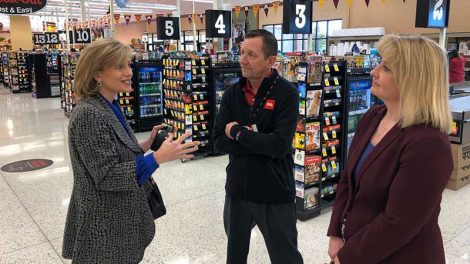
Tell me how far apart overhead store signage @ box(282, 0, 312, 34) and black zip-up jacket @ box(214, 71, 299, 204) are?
2.98m

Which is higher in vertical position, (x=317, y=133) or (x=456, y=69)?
(x=456, y=69)

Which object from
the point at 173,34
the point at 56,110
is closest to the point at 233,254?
the point at 173,34

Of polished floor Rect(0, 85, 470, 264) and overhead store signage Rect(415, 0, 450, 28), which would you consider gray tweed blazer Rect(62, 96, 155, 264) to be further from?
overhead store signage Rect(415, 0, 450, 28)

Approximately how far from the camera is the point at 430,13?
4637 millimetres

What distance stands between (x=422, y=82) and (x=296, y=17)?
4.00m

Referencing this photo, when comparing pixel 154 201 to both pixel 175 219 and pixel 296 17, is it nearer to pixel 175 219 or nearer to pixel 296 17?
pixel 175 219

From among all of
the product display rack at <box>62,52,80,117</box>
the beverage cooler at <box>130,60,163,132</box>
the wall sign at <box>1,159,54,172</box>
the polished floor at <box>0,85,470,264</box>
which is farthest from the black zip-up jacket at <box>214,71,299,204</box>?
the product display rack at <box>62,52,80,117</box>

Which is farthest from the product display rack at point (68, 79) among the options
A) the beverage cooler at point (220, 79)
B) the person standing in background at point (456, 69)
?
the person standing in background at point (456, 69)

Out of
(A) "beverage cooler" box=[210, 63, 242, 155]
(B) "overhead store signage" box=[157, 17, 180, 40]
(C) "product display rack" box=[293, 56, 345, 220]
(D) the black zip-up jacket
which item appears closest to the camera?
(D) the black zip-up jacket

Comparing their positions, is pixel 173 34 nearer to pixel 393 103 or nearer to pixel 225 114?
pixel 225 114

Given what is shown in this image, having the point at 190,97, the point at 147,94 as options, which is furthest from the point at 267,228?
the point at 147,94

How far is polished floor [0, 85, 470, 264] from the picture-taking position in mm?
3332

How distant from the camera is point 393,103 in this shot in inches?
57.8

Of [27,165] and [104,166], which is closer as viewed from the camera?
[104,166]
